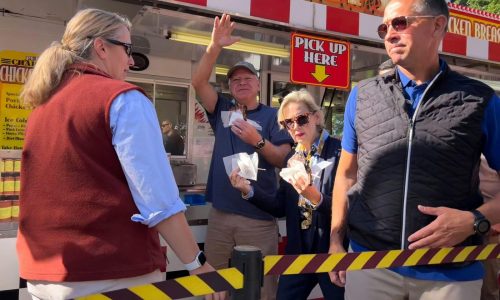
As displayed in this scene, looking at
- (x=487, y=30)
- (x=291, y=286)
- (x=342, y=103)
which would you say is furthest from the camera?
(x=342, y=103)

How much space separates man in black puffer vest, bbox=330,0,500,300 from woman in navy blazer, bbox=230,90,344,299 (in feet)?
1.89

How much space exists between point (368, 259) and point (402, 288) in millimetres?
157

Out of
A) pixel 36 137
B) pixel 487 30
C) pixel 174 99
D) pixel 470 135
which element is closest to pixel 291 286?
pixel 470 135

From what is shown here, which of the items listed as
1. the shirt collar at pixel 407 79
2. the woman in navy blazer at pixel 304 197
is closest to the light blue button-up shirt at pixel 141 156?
the shirt collar at pixel 407 79

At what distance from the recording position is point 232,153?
2637mm

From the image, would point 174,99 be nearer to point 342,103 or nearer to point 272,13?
point 272,13

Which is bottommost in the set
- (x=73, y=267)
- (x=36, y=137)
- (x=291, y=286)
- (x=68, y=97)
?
(x=291, y=286)

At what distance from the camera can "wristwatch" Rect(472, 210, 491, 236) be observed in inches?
55.7

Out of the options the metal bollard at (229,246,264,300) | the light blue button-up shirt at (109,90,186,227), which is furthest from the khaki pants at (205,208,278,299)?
the light blue button-up shirt at (109,90,186,227)

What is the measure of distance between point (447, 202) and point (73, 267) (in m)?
1.13

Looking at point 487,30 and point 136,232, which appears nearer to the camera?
point 136,232

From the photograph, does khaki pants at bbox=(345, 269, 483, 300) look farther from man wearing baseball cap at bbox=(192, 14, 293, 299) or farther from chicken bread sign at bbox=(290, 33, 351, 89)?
chicken bread sign at bbox=(290, 33, 351, 89)

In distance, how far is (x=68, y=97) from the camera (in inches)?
49.3

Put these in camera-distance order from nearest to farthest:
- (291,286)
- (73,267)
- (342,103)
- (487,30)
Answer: (73,267)
(291,286)
(487,30)
(342,103)
